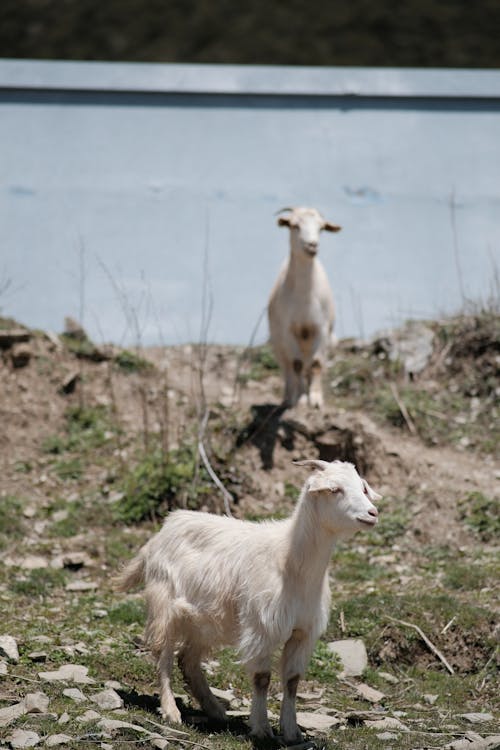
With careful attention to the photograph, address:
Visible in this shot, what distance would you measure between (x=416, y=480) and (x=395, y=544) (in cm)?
121

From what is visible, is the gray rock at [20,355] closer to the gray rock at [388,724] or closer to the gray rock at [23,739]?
the gray rock at [388,724]

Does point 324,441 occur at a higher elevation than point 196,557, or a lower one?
higher

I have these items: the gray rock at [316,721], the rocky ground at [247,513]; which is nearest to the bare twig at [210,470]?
the rocky ground at [247,513]

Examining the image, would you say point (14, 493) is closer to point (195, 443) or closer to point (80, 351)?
point (195, 443)

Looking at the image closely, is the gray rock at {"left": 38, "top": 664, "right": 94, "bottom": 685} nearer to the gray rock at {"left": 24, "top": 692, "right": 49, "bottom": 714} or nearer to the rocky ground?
the rocky ground

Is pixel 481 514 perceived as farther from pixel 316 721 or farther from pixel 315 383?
pixel 316 721

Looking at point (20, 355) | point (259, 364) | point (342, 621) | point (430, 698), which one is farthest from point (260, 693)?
point (259, 364)

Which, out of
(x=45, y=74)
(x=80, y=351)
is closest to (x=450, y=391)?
(x=80, y=351)

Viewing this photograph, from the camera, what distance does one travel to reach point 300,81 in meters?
11.8

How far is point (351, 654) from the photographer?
6805 millimetres

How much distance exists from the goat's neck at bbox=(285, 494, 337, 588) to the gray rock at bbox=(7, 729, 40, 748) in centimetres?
148

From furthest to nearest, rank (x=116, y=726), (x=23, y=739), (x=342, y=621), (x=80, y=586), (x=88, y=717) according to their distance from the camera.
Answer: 1. (x=80, y=586)
2. (x=342, y=621)
3. (x=88, y=717)
4. (x=116, y=726)
5. (x=23, y=739)

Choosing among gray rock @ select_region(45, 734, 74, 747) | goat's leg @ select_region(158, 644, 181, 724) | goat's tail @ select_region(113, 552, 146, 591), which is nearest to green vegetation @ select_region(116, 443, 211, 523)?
goat's tail @ select_region(113, 552, 146, 591)

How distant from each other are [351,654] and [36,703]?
2.42m
